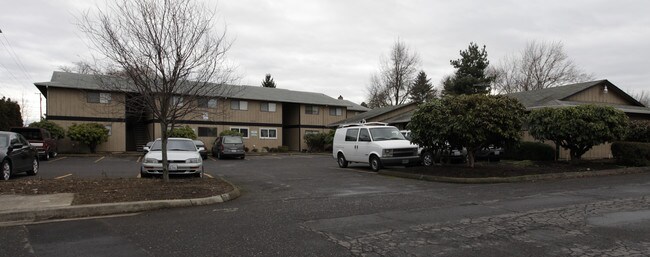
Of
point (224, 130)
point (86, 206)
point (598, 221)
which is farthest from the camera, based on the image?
point (224, 130)

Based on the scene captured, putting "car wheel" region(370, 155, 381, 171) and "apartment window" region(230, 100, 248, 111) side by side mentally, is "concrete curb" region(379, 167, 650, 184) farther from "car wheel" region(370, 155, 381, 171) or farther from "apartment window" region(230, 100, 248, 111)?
"apartment window" region(230, 100, 248, 111)

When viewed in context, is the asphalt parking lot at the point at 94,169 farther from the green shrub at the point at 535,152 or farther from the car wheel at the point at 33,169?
the green shrub at the point at 535,152

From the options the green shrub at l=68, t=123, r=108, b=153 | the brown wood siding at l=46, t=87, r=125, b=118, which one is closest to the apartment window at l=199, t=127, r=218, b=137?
the brown wood siding at l=46, t=87, r=125, b=118

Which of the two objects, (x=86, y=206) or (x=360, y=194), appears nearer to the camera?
(x=86, y=206)

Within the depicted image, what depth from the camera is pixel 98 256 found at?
17.0 ft

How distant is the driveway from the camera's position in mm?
5473

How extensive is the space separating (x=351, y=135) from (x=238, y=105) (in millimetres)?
21848

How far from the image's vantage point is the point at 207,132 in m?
37.2

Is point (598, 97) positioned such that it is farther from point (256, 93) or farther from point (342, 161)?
point (256, 93)

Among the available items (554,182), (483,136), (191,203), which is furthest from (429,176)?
(191,203)

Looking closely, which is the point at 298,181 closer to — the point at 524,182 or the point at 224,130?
the point at 524,182

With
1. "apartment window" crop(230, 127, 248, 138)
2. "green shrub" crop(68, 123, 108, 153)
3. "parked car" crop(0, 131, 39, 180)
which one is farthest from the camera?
"apartment window" crop(230, 127, 248, 138)

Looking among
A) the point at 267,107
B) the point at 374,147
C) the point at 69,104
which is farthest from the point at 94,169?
the point at 267,107

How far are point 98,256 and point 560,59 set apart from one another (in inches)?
2085
